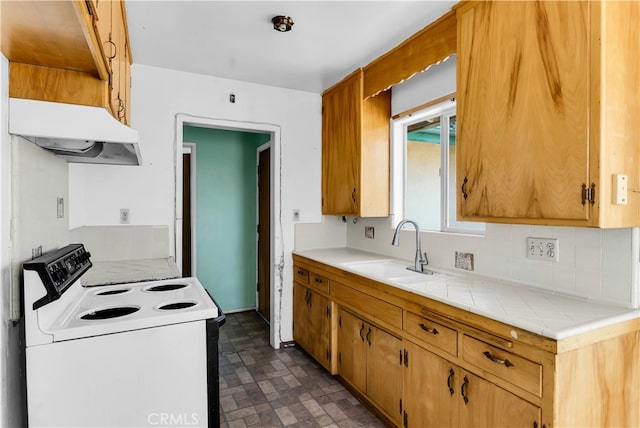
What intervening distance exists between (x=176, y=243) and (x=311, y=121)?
65.2 inches

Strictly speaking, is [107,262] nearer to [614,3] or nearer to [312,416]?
[312,416]

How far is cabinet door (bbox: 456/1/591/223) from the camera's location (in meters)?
1.40

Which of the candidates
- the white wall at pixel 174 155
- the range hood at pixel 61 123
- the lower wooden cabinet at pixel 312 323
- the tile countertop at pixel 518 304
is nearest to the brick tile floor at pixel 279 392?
the lower wooden cabinet at pixel 312 323

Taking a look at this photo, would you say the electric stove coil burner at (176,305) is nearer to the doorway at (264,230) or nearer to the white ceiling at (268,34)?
the white ceiling at (268,34)

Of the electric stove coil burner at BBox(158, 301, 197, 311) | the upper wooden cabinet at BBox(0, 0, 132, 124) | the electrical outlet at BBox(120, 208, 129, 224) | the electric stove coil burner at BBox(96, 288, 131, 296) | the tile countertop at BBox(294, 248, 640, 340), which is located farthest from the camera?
the electrical outlet at BBox(120, 208, 129, 224)

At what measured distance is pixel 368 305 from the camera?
2.26 meters

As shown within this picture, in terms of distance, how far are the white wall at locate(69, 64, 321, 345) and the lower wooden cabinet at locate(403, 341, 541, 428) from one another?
1684 mm

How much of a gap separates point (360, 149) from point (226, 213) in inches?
81.2

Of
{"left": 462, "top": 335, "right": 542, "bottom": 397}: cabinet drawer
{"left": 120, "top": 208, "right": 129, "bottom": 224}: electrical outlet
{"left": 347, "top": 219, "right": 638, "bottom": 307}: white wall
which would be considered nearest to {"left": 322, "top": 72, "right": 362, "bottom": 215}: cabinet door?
{"left": 347, "top": 219, "right": 638, "bottom": 307}: white wall

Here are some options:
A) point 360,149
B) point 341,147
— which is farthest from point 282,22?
point 341,147

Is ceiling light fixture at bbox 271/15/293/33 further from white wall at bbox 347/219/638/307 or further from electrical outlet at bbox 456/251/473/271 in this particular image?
electrical outlet at bbox 456/251/473/271

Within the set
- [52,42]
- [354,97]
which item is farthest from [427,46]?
[52,42]

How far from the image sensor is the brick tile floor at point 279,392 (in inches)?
87.0

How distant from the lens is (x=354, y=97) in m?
2.93
